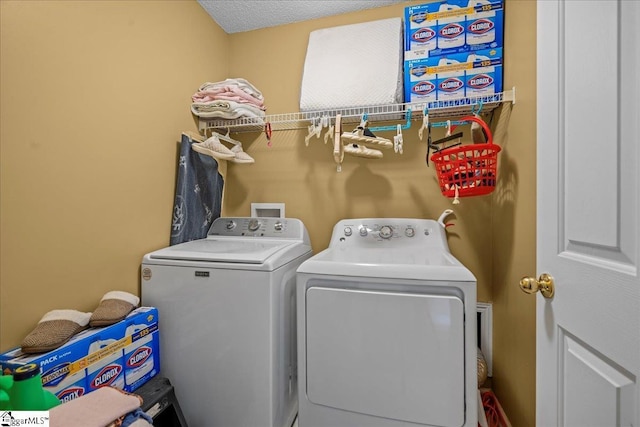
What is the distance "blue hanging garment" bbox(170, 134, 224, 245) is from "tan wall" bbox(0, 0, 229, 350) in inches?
2.4

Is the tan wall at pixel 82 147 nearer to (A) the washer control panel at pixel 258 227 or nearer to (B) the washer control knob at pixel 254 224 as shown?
(A) the washer control panel at pixel 258 227

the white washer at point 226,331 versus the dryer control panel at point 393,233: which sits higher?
the dryer control panel at point 393,233

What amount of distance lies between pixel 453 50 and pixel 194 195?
1793mm

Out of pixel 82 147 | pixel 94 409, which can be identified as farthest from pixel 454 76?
pixel 94 409

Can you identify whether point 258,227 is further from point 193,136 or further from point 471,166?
point 471,166

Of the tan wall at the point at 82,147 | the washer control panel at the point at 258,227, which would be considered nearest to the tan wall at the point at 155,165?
the tan wall at the point at 82,147

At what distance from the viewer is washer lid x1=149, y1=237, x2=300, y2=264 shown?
1.21 m

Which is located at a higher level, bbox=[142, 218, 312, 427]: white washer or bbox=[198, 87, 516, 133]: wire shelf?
bbox=[198, 87, 516, 133]: wire shelf

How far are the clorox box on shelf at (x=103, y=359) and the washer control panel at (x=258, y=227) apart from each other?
689 millimetres

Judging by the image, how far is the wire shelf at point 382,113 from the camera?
4.72 feet

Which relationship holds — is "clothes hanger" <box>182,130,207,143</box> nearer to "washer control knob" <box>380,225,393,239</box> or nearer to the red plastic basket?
"washer control knob" <box>380,225,393,239</box>

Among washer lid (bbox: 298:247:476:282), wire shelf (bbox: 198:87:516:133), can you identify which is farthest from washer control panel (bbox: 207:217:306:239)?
wire shelf (bbox: 198:87:516:133)

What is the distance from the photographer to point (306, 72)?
1811 millimetres

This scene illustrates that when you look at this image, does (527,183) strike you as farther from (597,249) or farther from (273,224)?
(273,224)
